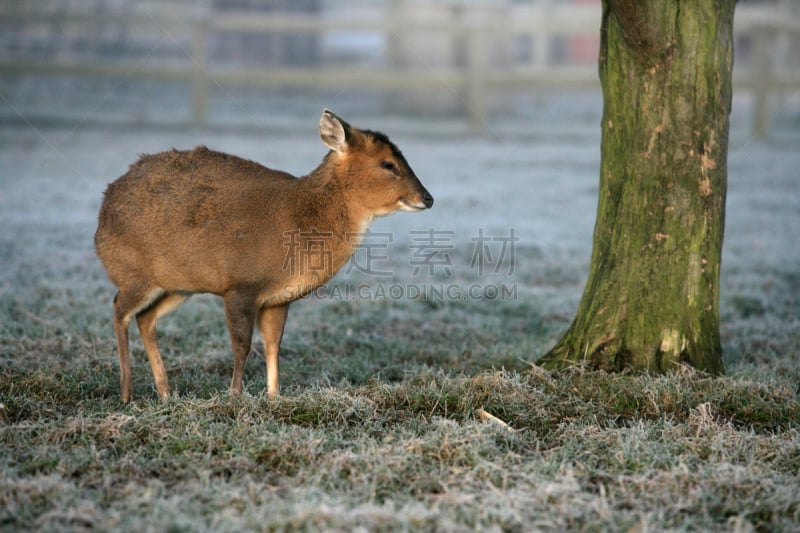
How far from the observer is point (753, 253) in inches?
387

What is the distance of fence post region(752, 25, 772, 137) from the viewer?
17.2 metres

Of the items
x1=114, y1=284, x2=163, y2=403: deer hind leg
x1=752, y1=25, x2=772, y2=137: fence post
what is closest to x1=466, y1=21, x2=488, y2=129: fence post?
x1=752, y1=25, x2=772, y2=137: fence post

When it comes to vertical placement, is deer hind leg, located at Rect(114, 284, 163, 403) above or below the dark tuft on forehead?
below

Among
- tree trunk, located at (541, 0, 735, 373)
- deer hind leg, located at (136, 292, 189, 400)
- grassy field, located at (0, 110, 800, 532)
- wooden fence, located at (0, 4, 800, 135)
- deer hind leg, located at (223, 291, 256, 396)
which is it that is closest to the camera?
grassy field, located at (0, 110, 800, 532)

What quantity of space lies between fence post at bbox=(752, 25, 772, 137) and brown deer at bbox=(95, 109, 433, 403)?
531 inches

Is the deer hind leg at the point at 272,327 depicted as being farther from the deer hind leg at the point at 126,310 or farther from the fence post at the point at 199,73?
the fence post at the point at 199,73

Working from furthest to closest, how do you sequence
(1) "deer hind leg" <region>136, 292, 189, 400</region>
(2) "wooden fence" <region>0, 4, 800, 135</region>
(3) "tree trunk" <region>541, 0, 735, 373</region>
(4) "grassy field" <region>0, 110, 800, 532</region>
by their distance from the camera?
(2) "wooden fence" <region>0, 4, 800, 135</region>, (1) "deer hind leg" <region>136, 292, 189, 400</region>, (3) "tree trunk" <region>541, 0, 735, 373</region>, (4) "grassy field" <region>0, 110, 800, 532</region>

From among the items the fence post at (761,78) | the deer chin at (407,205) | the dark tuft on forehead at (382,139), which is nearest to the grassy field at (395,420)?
the deer chin at (407,205)

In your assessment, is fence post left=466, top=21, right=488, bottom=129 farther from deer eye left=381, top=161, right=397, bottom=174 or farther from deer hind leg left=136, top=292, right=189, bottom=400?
deer hind leg left=136, top=292, right=189, bottom=400

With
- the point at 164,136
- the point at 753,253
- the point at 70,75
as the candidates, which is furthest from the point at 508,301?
the point at 70,75

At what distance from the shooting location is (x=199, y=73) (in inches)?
682

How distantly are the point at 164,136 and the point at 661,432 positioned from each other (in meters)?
13.2

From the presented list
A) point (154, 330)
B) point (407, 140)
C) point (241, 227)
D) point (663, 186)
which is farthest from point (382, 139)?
point (407, 140)

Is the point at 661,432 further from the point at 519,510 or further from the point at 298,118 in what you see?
the point at 298,118
